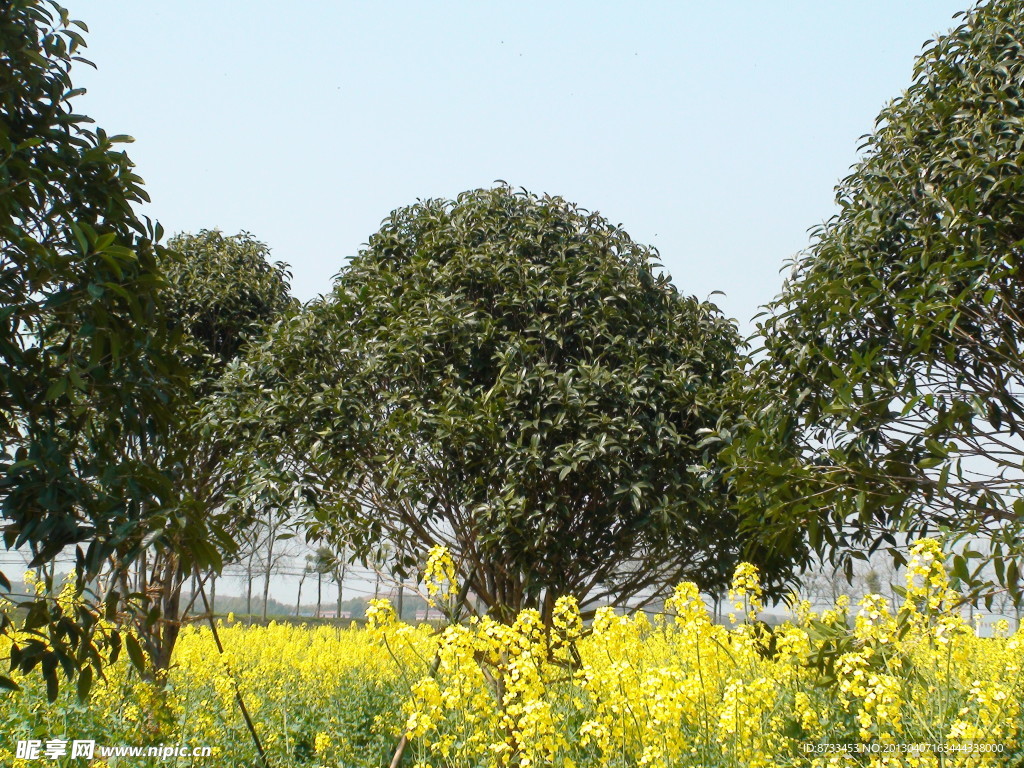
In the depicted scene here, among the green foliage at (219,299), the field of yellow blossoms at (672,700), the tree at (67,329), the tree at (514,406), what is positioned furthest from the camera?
the green foliage at (219,299)

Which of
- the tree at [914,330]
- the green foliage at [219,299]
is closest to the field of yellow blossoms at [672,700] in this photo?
the tree at [914,330]

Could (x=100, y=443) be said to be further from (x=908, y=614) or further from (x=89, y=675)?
(x=908, y=614)

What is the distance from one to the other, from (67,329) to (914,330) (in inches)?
131

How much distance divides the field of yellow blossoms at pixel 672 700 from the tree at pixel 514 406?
0.66 m

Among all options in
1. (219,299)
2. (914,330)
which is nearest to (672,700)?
(914,330)

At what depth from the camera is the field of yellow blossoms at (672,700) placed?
3.08m

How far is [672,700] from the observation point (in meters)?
3.00

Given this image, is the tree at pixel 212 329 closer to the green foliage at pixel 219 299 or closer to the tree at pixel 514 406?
the green foliage at pixel 219 299

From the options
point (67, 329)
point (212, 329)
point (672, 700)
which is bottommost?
point (672, 700)

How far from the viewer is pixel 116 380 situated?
270 cm

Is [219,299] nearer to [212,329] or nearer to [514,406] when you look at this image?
[212,329]

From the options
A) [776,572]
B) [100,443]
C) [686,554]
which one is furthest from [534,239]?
[100,443]

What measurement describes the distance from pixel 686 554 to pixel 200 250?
5220mm

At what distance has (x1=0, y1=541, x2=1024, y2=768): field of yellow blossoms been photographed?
3084mm
